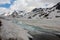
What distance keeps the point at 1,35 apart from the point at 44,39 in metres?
12.4

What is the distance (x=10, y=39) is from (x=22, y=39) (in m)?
2.60

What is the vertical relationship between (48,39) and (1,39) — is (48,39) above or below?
below

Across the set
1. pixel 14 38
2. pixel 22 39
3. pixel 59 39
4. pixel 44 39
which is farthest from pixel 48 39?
pixel 14 38

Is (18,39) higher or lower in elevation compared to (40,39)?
higher

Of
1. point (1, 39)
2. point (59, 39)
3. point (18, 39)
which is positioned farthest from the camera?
point (59, 39)

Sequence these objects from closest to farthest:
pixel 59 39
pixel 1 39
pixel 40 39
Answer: pixel 1 39
pixel 40 39
pixel 59 39

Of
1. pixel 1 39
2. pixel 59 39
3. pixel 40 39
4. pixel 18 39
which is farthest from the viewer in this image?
pixel 59 39

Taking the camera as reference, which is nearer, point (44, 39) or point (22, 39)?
point (22, 39)

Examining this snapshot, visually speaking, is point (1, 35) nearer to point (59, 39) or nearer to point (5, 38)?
point (5, 38)

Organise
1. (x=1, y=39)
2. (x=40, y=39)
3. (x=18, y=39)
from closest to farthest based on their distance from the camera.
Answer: (x=1, y=39)
(x=18, y=39)
(x=40, y=39)

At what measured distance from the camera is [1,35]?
18328 millimetres

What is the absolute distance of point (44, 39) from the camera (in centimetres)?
2872

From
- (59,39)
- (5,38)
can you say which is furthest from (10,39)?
(59,39)

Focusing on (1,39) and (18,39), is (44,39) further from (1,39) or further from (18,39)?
(1,39)
